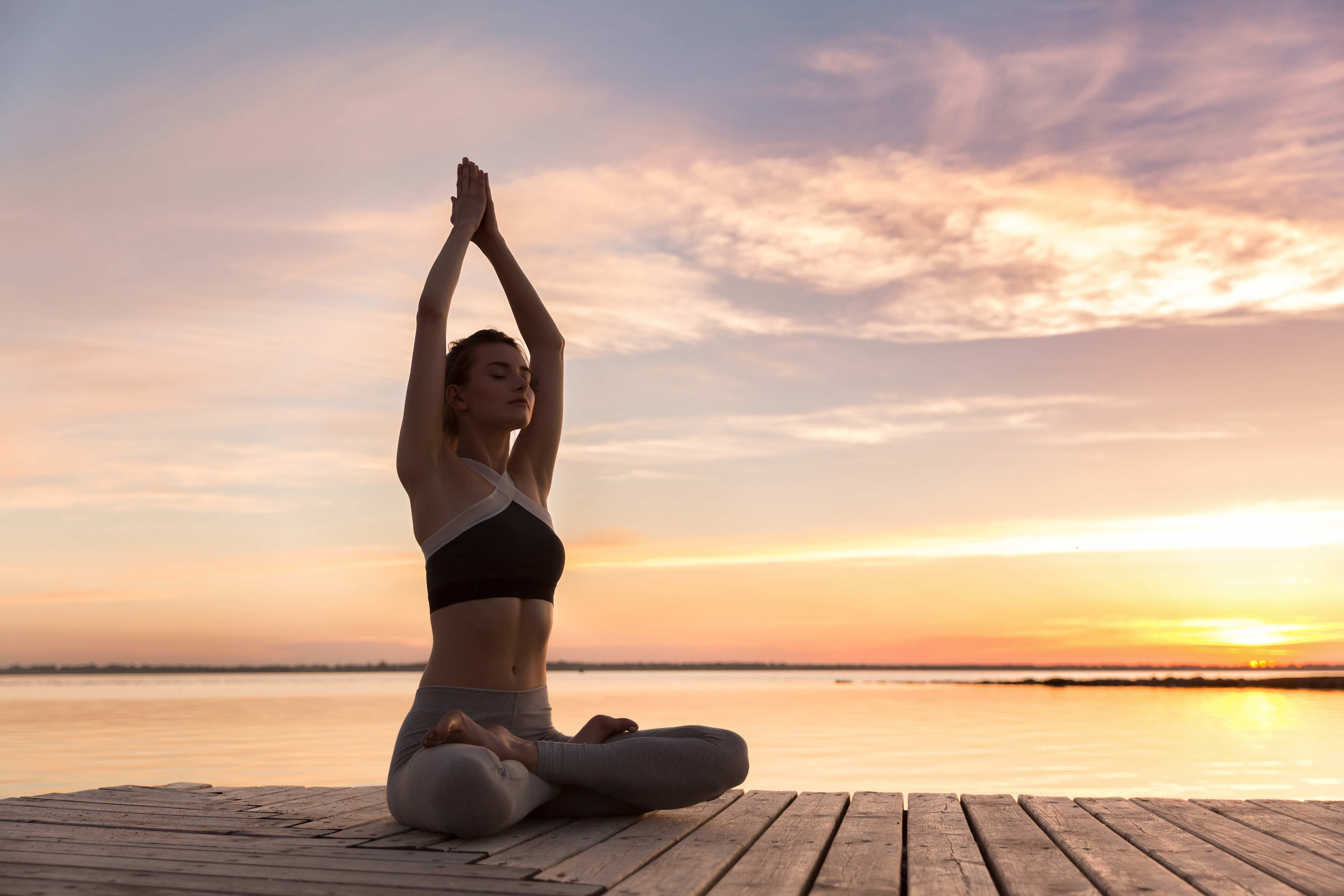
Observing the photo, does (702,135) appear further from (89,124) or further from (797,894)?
(797,894)

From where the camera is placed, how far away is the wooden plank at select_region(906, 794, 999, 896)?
9.12ft

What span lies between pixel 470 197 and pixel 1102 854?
372 cm

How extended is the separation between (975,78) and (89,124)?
35.0 ft

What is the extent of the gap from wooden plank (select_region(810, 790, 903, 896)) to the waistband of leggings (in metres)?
1.28

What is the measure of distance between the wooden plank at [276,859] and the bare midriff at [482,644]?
83 centimetres

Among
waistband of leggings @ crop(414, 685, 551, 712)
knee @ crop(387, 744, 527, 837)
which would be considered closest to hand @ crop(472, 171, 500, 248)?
waistband of leggings @ crop(414, 685, 551, 712)

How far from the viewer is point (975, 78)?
1254cm

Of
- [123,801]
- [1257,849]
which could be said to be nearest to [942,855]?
[1257,849]

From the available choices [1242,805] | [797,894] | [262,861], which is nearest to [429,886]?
[262,861]

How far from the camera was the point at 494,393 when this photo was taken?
429 centimetres

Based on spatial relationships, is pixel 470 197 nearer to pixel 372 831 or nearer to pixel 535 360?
pixel 535 360

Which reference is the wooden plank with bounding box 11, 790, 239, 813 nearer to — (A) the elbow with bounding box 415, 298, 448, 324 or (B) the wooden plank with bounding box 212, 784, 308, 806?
(B) the wooden plank with bounding box 212, 784, 308, 806

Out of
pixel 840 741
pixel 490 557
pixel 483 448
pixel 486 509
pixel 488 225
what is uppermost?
pixel 488 225

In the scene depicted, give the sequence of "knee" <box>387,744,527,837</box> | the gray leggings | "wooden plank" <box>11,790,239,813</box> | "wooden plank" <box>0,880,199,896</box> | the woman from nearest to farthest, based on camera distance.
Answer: "wooden plank" <box>0,880,199,896</box>, "knee" <box>387,744,527,837</box>, the gray leggings, the woman, "wooden plank" <box>11,790,239,813</box>
